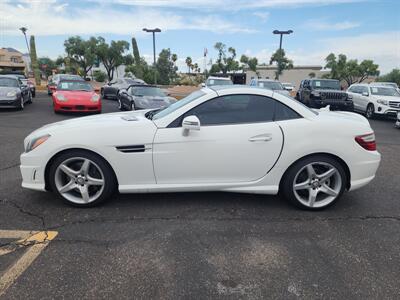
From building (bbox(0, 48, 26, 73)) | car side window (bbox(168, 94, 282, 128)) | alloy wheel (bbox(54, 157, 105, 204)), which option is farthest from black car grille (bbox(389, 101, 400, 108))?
building (bbox(0, 48, 26, 73))

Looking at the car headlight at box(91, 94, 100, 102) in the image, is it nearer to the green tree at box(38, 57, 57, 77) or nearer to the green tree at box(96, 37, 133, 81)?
the green tree at box(96, 37, 133, 81)

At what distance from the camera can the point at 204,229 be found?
3207 mm

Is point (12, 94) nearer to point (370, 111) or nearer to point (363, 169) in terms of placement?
point (363, 169)

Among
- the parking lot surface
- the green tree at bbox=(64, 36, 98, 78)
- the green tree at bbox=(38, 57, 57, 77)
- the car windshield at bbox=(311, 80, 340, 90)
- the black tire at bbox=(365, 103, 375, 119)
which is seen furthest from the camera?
the green tree at bbox=(38, 57, 57, 77)

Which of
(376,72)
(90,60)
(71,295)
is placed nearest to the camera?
(71,295)

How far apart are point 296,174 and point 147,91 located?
8945 mm

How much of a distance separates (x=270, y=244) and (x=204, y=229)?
0.68 m

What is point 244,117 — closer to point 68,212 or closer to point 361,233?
point 361,233

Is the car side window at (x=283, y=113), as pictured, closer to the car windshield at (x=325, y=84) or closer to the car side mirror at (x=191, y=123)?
the car side mirror at (x=191, y=123)

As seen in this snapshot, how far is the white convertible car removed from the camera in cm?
345

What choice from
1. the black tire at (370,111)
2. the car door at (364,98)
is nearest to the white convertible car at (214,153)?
the black tire at (370,111)

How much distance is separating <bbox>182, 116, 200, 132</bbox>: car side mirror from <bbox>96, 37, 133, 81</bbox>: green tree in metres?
45.5

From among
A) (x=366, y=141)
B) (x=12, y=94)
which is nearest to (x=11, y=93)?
(x=12, y=94)

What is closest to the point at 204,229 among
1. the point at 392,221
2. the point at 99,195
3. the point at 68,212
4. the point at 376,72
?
the point at 99,195
